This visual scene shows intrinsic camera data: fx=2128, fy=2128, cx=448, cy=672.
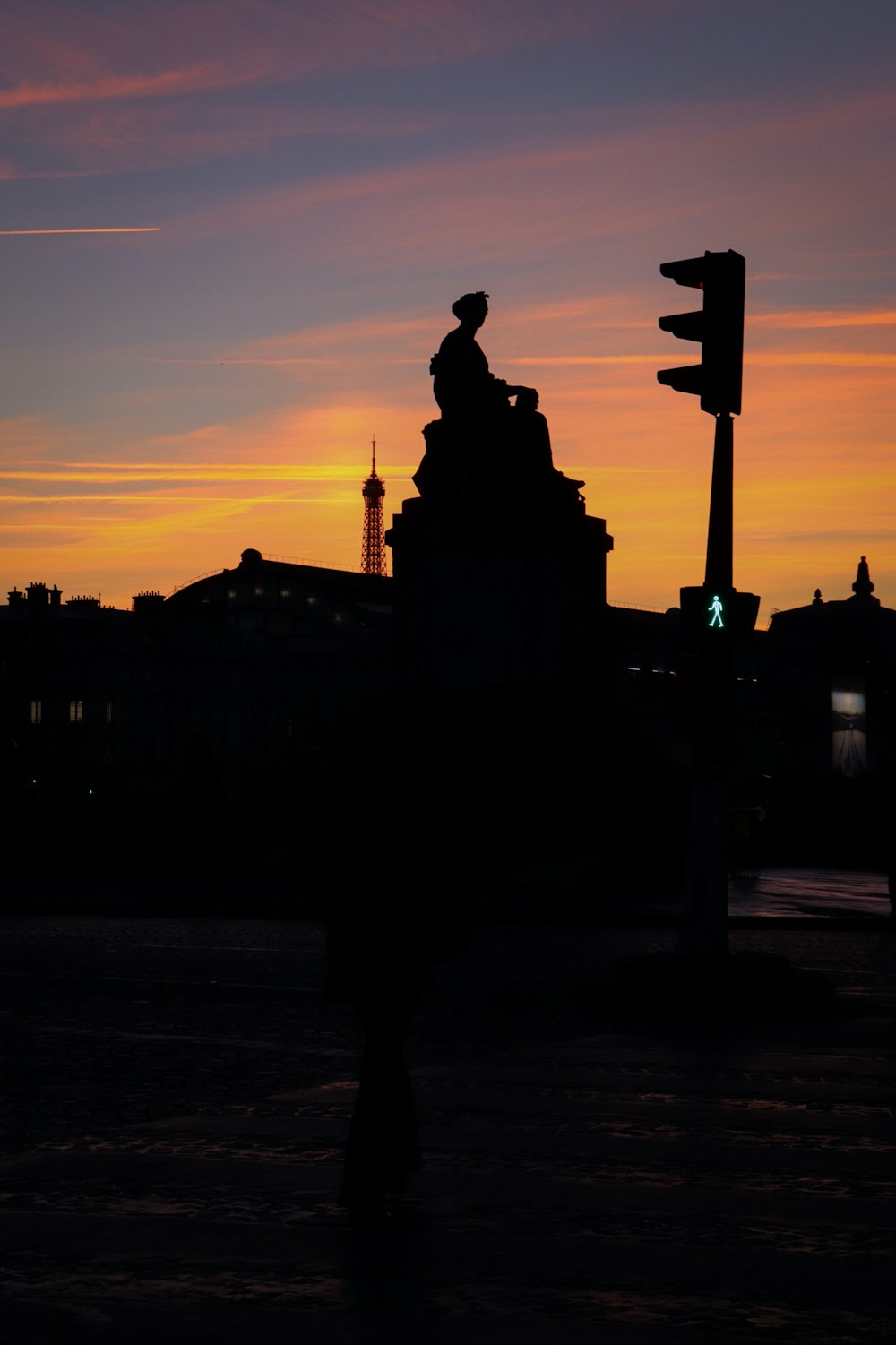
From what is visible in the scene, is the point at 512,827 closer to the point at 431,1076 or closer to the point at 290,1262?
the point at 431,1076

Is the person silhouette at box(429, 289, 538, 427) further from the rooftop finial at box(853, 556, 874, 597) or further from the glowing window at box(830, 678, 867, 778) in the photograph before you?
the rooftop finial at box(853, 556, 874, 597)

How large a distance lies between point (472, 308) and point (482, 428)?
156 centimetres

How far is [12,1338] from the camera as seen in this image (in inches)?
220

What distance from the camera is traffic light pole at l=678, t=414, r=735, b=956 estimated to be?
535 inches

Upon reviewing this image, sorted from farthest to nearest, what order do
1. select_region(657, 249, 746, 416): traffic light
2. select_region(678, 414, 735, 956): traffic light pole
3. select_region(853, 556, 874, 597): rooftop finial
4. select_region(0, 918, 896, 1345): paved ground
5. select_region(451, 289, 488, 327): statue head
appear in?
select_region(853, 556, 874, 597): rooftop finial, select_region(451, 289, 488, 327): statue head, select_region(657, 249, 746, 416): traffic light, select_region(678, 414, 735, 956): traffic light pole, select_region(0, 918, 896, 1345): paved ground

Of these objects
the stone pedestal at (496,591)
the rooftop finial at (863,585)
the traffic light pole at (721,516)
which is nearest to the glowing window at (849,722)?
the rooftop finial at (863,585)

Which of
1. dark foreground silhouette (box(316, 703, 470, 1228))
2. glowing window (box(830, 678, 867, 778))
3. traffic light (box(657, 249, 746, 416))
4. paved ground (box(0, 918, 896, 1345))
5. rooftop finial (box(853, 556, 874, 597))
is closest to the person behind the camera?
paved ground (box(0, 918, 896, 1345))

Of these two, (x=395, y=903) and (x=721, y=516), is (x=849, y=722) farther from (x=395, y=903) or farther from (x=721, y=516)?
(x=395, y=903)

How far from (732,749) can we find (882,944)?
627 centimetres

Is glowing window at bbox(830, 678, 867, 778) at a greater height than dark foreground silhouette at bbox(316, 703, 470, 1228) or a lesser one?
greater

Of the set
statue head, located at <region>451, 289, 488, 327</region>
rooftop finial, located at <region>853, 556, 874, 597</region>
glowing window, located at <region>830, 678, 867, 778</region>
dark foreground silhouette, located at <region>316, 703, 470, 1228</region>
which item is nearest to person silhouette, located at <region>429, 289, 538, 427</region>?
statue head, located at <region>451, 289, 488, 327</region>

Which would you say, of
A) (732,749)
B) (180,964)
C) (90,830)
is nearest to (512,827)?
(90,830)

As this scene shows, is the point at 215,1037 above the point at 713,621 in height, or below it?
below

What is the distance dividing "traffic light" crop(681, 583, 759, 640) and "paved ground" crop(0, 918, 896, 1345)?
8.47ft
